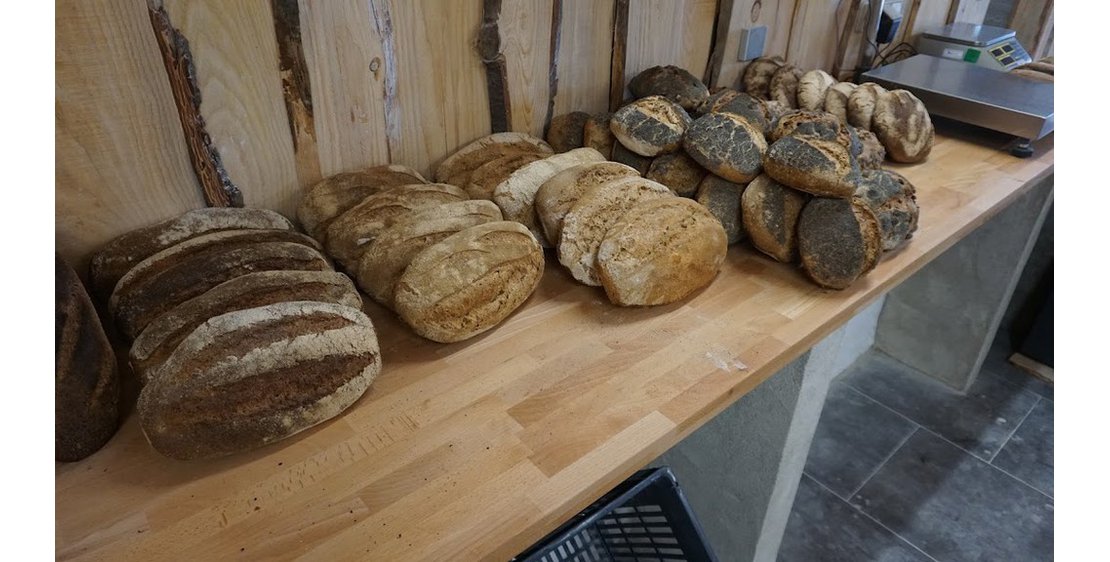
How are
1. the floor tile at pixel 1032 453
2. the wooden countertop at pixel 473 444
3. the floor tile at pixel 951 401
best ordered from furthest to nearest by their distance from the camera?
1. the floor tile at pixel 951 401
2. the floor tile at pixel 1032 453
3. the wooden countertop at pixel 473 444

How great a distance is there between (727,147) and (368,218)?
0.70 metres

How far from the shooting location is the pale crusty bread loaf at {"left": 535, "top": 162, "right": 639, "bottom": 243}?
120 cm

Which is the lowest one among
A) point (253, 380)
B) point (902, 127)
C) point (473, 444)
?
point (473, 444)

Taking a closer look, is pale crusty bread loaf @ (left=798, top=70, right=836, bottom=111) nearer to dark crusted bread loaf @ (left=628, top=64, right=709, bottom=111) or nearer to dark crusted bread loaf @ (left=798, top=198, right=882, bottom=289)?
dark crusted bread loaf @ (left=628, top=64, right=709, bottom=111)

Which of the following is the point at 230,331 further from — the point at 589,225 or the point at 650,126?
the point at 650,126

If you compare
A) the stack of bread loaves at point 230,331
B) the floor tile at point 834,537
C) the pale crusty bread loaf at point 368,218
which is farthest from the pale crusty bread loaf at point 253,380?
the floor tile at point 834,537

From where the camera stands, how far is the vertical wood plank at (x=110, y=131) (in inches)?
35.7

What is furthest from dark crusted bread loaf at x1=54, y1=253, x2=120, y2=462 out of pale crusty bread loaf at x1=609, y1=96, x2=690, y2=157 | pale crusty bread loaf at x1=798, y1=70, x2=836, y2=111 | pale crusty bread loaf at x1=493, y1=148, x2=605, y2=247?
pale crusty bread loaf at x1=798, y1=70, x2=836, y2=111

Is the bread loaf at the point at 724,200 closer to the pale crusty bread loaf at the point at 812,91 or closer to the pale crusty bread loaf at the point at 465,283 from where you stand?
the pale crusty bread loaf at the point at 465,283

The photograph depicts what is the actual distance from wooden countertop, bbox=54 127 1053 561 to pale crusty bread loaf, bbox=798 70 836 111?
0.73 meters

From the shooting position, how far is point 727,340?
110 centimetres

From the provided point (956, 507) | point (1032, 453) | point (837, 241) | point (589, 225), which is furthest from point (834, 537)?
point (589, 225)

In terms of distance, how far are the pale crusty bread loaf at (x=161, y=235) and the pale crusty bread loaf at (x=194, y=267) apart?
30 mm

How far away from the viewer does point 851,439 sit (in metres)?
2.25
